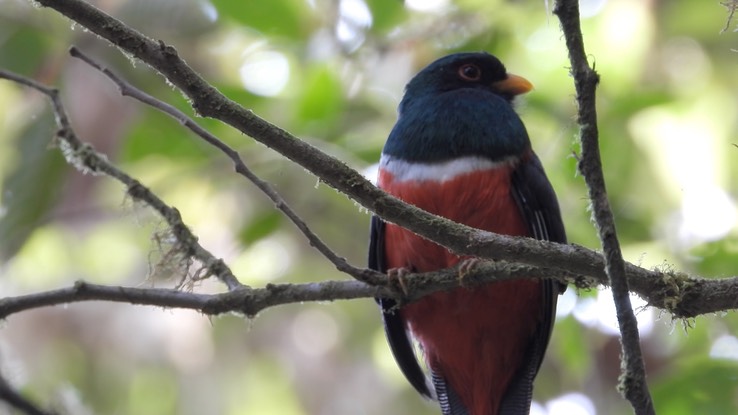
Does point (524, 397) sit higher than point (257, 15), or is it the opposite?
point (257, 15)

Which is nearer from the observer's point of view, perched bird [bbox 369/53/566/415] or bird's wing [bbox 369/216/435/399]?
perched bird [bbox 369/53/566/415]

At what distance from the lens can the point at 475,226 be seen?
3098 mm

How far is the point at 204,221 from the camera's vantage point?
5.35 meters

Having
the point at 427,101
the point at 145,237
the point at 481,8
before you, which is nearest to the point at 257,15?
the point at 427,101

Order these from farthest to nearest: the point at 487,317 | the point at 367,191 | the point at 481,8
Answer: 1. the point at 481,8
2. the point at 487,317
3. the point at 367,191

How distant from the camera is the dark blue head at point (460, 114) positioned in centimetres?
322

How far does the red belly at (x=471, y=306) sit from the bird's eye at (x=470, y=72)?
712mm

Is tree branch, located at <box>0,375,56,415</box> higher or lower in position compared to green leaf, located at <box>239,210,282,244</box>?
lower

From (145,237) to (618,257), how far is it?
12.5ft

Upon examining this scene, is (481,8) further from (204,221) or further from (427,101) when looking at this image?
(204,221)

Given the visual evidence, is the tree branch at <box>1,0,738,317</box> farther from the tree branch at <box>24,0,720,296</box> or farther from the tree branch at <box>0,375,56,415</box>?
the tree branch at <box>0,375,56,415</box>

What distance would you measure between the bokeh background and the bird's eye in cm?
21

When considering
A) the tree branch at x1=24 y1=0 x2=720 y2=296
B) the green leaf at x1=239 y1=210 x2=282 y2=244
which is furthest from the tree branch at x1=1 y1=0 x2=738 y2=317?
the green leaf at x1=239 y1=210 x2=282 y2=244

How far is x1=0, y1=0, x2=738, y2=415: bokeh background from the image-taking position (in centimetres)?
351
